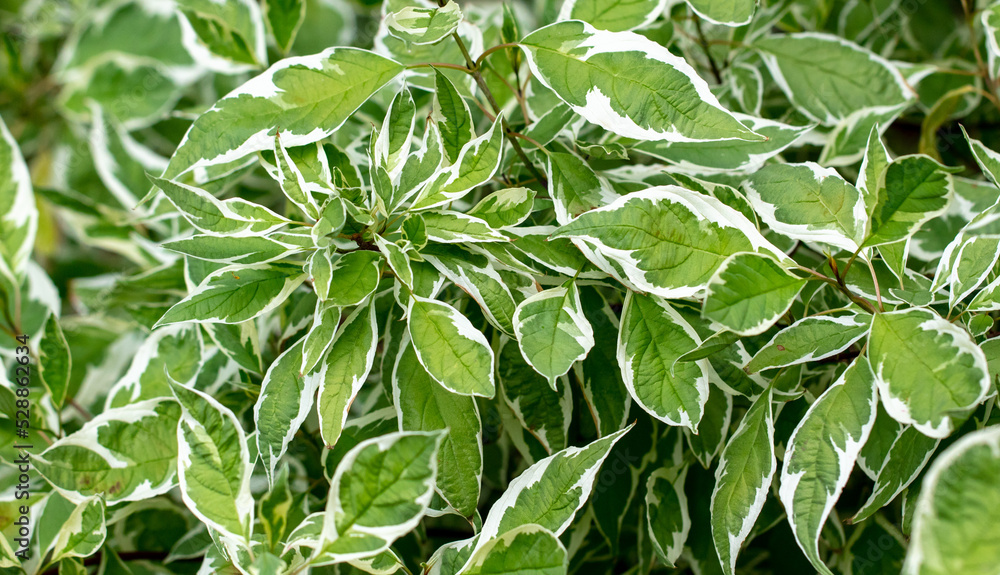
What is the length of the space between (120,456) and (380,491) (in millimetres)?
294

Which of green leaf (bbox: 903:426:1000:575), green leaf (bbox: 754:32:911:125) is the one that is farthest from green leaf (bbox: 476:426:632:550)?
green leaf (bbox: 754:32:911:125)

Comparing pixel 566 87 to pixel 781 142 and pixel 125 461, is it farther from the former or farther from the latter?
pixel 125 461

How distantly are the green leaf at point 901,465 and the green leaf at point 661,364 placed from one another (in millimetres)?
154

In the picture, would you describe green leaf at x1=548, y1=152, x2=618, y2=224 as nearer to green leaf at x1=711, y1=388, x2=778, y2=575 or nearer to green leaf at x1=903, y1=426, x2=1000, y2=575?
green leaf at x1=711, y1=388, x2=778, y2=575

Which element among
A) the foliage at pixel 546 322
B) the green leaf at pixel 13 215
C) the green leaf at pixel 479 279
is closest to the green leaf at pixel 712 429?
the foliage at pixel 546 322

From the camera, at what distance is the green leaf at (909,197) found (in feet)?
1.46

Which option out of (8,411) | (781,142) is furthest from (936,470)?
(8,411)

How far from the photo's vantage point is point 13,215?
0.78 m

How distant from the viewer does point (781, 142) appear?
59cm

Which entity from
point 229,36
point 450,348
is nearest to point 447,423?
point 450,348

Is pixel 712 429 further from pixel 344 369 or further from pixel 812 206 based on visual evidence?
pixel 344 369

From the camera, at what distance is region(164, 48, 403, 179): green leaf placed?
1.78ft

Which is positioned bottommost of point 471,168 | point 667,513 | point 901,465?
point 667,513

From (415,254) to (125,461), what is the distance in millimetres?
311
